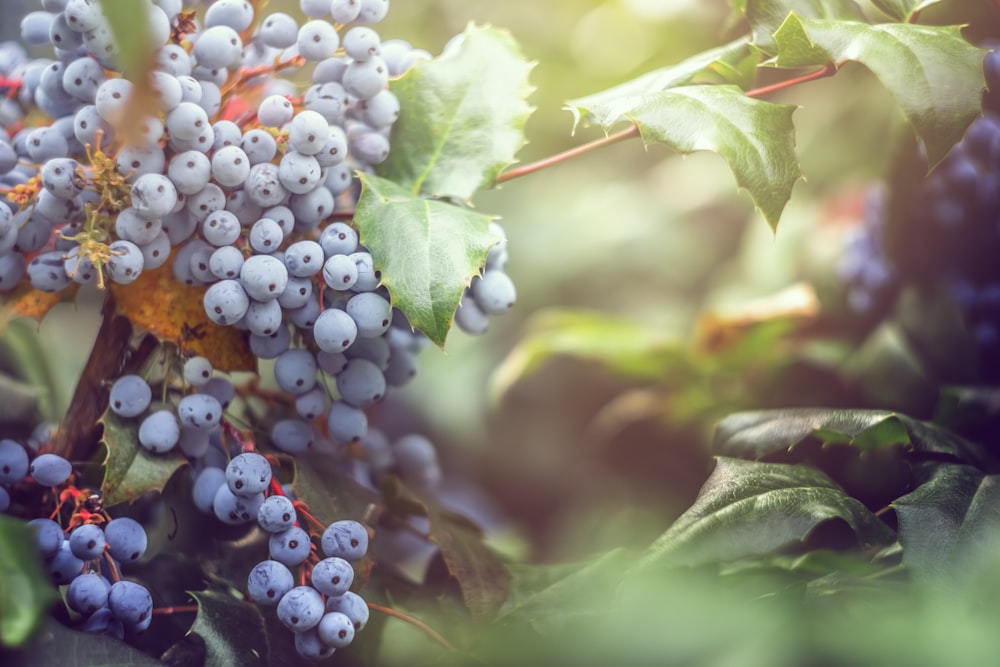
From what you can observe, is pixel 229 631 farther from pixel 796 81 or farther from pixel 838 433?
pixel 796 81

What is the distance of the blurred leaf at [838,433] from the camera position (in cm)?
59

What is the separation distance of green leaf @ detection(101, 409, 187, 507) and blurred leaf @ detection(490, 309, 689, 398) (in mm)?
569

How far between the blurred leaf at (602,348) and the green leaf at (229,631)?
57 centimetres

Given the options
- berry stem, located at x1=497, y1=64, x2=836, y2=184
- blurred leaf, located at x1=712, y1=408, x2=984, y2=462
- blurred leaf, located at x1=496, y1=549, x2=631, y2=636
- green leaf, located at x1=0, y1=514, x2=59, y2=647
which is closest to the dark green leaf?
blurred leaf, located at x1=712, y1=408, x2=984, y2=462

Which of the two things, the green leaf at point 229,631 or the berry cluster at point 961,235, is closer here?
the green leaf at point 229,631

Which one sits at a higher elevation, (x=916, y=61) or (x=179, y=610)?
A: (x=916, y=61)

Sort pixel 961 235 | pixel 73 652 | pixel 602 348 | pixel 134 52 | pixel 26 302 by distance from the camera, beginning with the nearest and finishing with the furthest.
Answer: pixel 134 52 → pixel 73 652 → pixel 26 302 → pixel 961 235 → pixel 602 348

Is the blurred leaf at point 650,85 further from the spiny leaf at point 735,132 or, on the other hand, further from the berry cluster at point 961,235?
the berry cluster at point 961,235

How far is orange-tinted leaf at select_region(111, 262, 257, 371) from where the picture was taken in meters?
0.56

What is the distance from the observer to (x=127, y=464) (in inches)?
21.6

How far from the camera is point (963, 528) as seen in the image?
51 cm

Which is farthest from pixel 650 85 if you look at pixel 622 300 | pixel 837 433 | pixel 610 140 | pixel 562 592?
pixel 622 300

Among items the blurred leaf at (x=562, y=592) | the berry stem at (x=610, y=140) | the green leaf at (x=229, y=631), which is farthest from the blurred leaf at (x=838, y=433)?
the green leaf at (x=229, y=631)

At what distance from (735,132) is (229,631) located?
50 cm
